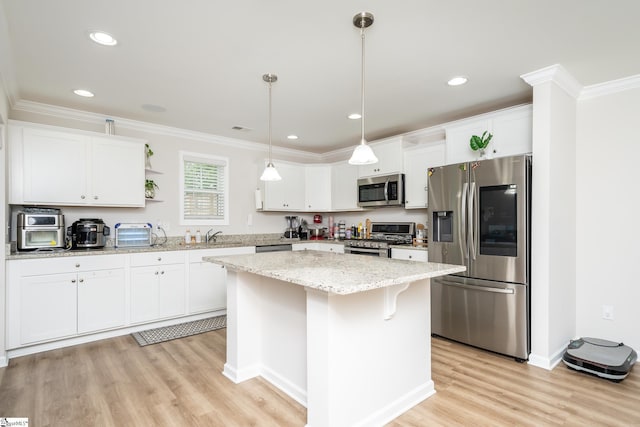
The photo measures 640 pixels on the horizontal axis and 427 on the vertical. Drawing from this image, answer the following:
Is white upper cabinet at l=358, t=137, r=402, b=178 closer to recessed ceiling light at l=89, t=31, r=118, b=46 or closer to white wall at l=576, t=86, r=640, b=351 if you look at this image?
white wall at l=576, t=86, r=640, b=351

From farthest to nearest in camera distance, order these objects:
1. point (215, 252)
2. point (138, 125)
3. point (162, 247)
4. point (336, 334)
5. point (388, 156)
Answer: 1. point (388, 156)
2. point (215, 252)
3. point (138, 125)
4. point (162, 247)
5. point (336, 334)

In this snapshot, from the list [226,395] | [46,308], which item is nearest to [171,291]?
[46,308]

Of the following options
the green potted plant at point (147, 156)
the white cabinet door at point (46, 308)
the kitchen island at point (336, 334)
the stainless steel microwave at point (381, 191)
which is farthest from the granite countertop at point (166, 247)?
the kitchen island at point (336, 334)

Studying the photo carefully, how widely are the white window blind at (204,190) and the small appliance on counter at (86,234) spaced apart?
1.06 meters

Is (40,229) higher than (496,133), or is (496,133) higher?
(496,133)

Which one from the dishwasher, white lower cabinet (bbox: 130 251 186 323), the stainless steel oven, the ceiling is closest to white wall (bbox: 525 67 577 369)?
the ceiling

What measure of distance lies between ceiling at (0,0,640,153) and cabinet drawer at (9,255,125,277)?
1582 mm

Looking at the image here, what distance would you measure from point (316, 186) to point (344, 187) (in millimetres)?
525

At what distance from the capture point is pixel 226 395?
2340 mm

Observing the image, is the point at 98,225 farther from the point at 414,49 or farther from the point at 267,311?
the point at 414,49

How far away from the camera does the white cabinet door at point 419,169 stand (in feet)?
13.2

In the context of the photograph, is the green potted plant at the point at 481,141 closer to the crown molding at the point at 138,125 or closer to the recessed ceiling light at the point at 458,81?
the recessed ceiling light at the point at 458,81

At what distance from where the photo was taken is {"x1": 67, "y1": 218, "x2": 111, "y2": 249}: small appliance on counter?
11.4 feet

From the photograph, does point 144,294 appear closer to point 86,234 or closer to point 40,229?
point 86,234
